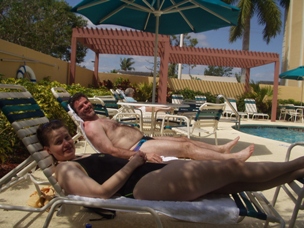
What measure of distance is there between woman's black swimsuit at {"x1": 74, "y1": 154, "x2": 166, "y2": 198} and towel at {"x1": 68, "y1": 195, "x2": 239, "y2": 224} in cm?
18

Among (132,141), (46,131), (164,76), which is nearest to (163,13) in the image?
(132,141)

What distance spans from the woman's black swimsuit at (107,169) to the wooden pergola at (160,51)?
9.03 m

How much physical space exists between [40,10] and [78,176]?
77.5 feet

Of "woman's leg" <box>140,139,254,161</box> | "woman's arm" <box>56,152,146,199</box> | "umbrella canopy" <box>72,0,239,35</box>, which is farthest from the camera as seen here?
"umbrella canopy" <box>72,0,239,35</box>

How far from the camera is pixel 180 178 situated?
5.45 ft

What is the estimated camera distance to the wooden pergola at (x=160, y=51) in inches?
425

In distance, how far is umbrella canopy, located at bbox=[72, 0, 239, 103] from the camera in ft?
15.5

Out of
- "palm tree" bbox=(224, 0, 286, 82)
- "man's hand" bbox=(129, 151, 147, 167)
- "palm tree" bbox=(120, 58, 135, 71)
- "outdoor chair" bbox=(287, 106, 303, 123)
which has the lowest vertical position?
"outdoor chair" bbox=(287, 106, 303, 123)

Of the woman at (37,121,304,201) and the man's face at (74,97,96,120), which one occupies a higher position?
the man's face at (74,97,96,120)

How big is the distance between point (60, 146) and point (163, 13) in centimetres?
384

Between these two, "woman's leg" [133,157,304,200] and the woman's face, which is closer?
"woman's leg" [133,157,304,200]

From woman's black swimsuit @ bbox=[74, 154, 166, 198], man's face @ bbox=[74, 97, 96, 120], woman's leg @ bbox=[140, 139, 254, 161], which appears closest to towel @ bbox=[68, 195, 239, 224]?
woman's black swimsuit @ bbox=[74, 154, 166, 198]

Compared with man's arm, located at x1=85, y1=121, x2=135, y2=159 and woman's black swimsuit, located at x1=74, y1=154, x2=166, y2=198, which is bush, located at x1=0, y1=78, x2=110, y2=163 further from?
woman's black swimsuit, located at x1=74, y1=154, x2=166, y2=198

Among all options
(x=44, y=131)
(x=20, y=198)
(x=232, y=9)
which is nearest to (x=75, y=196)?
(x=44, y=131)
